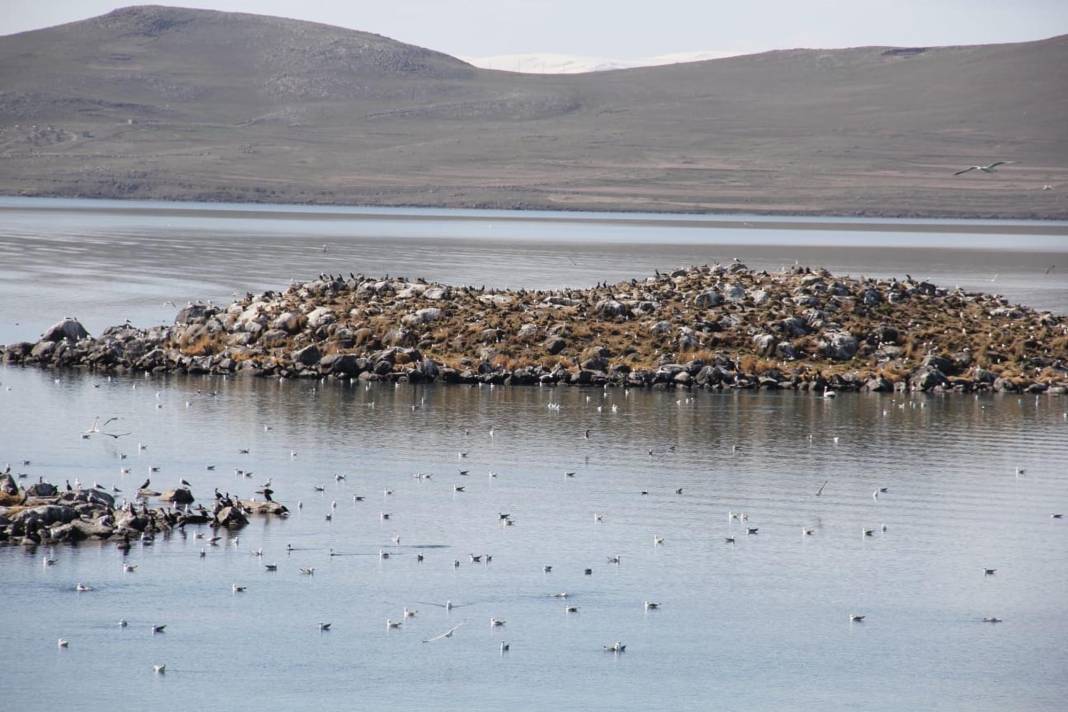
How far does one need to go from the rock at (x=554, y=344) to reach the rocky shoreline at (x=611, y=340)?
0.11 feet

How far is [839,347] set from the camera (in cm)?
5719

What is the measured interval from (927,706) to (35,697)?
12955mm

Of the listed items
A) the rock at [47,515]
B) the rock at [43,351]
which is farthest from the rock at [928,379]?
the rock at [47,515]

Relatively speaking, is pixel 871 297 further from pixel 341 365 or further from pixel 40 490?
pixel 40 490

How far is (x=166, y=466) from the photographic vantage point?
130 feet

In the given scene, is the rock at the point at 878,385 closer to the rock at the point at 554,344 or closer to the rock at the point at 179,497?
Answer: the rock at the point at 554,344

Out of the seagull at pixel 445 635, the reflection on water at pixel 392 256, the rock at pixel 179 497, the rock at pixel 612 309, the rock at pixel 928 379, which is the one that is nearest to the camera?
the seagull at pixel 445 635

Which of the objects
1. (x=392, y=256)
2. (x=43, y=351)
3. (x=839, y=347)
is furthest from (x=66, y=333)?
(x=392, y=256)

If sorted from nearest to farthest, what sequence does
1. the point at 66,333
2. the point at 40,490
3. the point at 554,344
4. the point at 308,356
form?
the point at 40,490 < the point at 308,356 < the point at 554,344 < the point at 66,333

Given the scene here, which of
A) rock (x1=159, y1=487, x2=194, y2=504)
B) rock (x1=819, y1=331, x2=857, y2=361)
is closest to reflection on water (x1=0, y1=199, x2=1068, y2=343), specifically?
rock (x1=819, y1=331, x2=857, y2=361)

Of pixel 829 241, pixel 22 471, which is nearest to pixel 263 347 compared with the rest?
pixel 22 471

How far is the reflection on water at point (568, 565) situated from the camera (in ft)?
82.4

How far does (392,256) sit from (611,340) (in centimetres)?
6321

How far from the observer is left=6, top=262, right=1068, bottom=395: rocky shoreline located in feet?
182
